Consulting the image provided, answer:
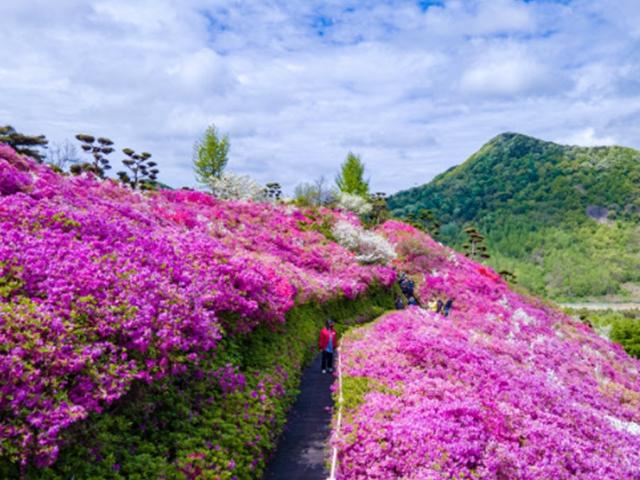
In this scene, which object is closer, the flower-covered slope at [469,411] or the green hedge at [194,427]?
the green hedge at [194,427]

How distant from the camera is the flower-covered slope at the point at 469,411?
9.55 metres

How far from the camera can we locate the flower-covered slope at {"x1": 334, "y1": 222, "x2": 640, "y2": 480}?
955 centimetres

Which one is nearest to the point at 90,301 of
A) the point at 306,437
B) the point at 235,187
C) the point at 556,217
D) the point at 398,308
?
the point at 306,437

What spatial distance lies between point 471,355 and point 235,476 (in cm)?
951

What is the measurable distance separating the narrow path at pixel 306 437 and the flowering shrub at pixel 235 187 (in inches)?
1183

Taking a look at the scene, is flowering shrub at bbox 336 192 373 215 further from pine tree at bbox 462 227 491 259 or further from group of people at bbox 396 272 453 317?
group of people at bbox 396 272 453 317

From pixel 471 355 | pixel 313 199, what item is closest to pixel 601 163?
pixel 313 199

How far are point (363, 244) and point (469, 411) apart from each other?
857 inches

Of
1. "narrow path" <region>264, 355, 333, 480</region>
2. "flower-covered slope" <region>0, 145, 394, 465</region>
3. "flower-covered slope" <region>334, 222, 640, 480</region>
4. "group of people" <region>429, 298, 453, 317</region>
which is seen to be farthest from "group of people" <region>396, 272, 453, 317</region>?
"narrow path" <region>264, 355, 333, 480</region>

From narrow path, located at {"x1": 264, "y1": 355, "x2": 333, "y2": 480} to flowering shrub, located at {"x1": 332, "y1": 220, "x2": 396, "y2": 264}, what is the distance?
1702 centimetres

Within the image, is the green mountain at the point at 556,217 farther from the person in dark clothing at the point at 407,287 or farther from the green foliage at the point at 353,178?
the person in dark clothing at the point at 407,287

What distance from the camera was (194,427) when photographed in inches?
353

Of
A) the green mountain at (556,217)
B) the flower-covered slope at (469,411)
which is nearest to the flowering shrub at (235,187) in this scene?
the flower-covered slope at (469,411)

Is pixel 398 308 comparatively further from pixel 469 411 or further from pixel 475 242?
pixel 475 242
